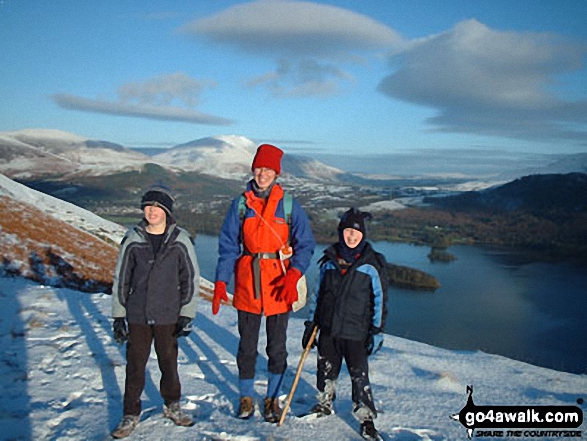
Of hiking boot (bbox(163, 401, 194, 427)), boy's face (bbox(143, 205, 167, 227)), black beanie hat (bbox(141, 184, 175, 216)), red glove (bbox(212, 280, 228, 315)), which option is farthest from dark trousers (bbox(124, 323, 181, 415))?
black beanie hat (bbox(141, 184, 175, 216))

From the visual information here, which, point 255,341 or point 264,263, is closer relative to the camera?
point 264,263

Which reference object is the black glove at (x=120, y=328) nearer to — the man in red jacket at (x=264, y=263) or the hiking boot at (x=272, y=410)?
the man in red jacket at (x=264, y=263)

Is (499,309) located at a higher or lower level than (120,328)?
lower

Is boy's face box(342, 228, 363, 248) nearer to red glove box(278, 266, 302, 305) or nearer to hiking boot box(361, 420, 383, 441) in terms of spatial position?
red glove box(278, 266, 302, 305)

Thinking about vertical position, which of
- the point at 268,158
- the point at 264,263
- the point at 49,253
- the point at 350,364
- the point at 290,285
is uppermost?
the point at 268,158

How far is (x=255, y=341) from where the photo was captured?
11.8 ft

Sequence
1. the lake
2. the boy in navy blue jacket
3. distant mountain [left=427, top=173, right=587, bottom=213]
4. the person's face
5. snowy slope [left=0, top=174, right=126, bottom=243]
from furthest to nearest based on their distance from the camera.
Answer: distant mountain [left=427, top=173, right=587, bottom=213] → the lake → snowy slope [left=0, top=174, right=126, bottom=243] → the person's face → the boy in navy blue jacket

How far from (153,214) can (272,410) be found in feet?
6.31

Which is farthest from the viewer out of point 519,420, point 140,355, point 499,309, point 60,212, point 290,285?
point 499,309

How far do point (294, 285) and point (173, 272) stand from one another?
0.98 m

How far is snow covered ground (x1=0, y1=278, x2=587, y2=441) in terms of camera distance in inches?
129

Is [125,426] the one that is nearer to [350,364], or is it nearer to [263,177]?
[350,364]

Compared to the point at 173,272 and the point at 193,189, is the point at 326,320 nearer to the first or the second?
the point at 173,272

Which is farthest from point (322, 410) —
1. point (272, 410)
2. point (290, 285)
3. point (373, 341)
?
point (290, 285)
